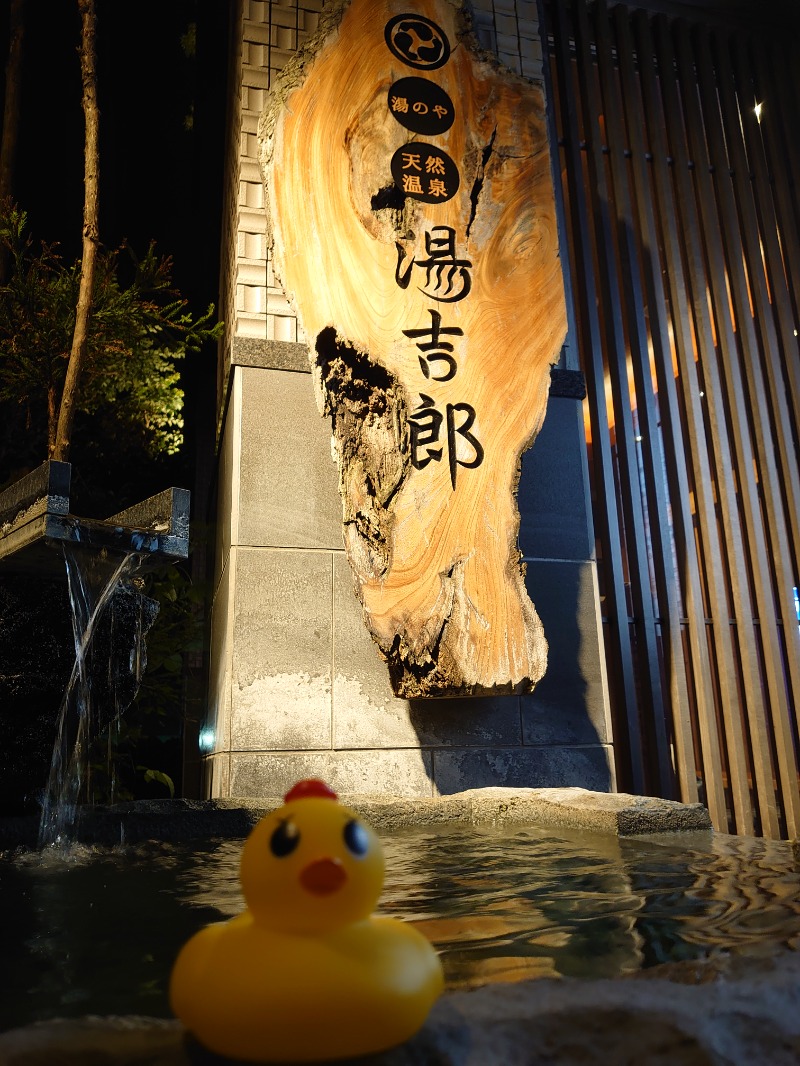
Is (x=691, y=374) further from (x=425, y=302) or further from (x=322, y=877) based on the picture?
(x=322, y=877)

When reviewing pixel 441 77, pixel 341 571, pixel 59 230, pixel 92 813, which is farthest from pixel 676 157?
pixel 92 813

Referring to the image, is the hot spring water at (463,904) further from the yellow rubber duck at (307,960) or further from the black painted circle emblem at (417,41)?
the black painted circle emblem at (417,41)

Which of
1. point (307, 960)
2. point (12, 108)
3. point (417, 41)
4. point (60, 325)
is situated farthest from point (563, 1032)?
point (12, 108)

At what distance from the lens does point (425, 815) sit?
2838mm

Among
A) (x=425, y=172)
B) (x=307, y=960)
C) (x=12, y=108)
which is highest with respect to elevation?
(x=12, y=108)

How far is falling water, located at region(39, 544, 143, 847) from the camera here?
2.57 metres

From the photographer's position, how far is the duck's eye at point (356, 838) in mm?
762

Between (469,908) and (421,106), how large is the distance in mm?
3646

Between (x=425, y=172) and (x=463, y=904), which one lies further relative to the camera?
(x=425, y=172)

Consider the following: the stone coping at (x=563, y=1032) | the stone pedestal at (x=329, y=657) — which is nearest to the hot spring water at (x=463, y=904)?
the stone coping at (x=563, y=1032)

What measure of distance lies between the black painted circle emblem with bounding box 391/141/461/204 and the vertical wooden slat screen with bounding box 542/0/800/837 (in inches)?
60.9

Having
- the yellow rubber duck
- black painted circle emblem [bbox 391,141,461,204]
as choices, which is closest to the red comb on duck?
the yellow rubber duck

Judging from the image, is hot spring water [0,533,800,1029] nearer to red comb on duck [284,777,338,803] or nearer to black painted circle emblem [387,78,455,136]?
red comb on duck [284,777,338,803]

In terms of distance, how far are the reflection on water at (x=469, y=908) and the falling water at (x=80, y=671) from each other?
43cm
